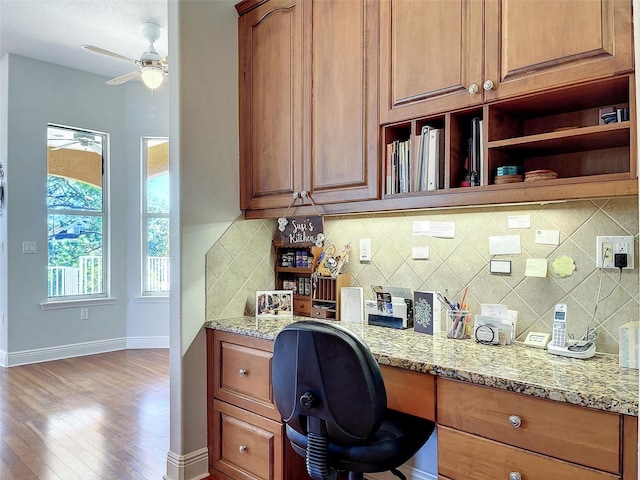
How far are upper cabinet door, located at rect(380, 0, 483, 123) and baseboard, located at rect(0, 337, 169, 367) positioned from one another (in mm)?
4607

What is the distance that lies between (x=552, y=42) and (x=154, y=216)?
16.2 ft

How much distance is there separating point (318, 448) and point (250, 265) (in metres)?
1.37

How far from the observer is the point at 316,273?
2.46m

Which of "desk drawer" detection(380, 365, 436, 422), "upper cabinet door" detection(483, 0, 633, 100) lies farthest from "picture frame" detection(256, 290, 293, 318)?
"upper cabinet door" detection(483, 0, 633, 100)

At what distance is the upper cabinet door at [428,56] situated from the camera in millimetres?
1687

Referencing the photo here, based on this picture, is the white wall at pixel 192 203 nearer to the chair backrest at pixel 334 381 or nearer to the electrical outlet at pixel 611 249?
the chair backrest at pixel 334 381

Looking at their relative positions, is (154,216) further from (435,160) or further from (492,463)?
(492,463)

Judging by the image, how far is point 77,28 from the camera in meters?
4.14

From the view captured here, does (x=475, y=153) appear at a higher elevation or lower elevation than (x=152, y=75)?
lower

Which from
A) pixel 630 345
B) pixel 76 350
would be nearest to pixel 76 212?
pixel 76 350

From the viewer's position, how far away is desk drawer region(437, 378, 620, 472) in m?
1.17

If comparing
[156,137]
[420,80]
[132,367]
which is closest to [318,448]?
[420,80]

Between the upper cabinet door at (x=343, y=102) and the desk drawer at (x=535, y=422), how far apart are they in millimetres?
902

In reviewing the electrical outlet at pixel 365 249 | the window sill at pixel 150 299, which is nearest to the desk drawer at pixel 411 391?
the electrical outlet at pixel 365 249
